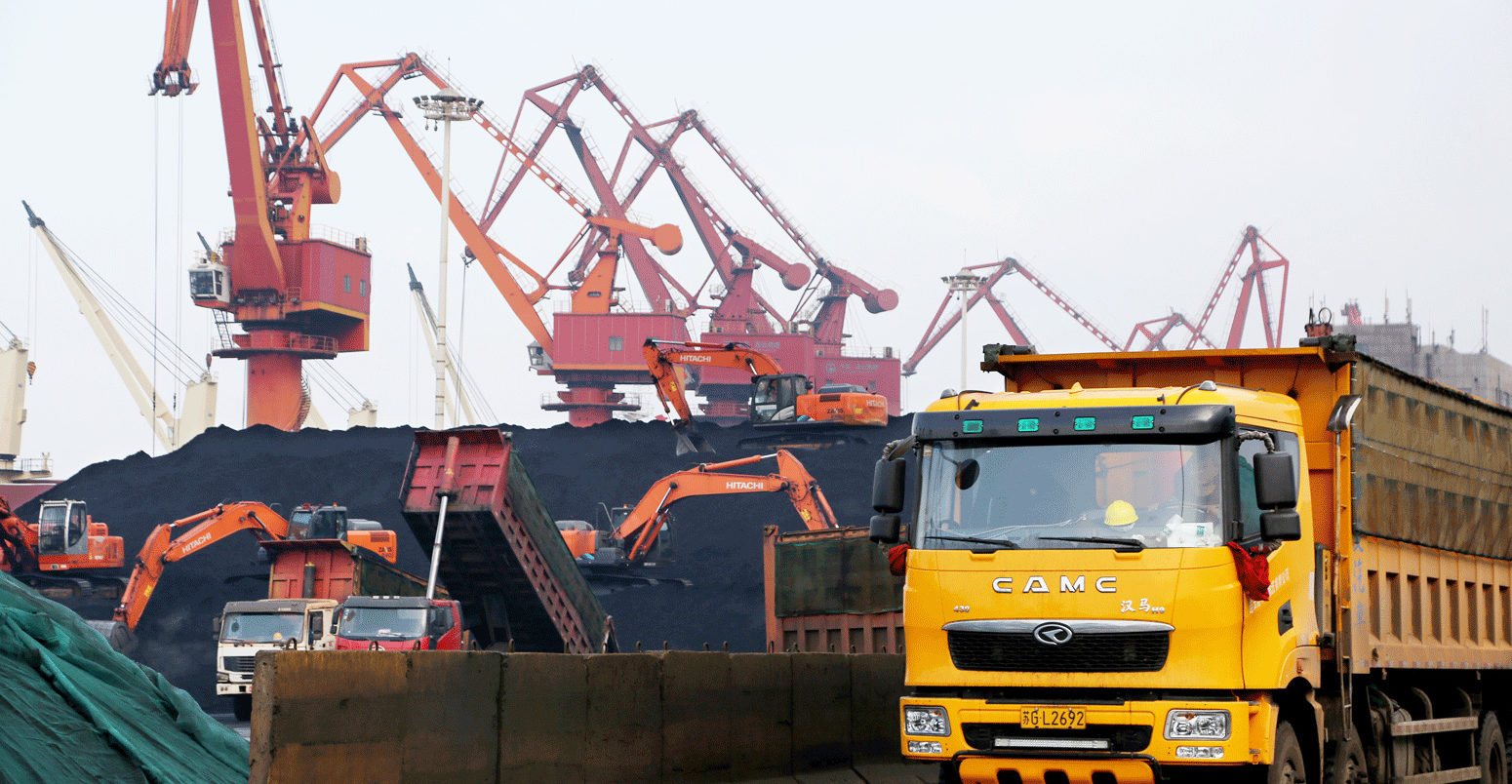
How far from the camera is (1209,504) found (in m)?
10.6

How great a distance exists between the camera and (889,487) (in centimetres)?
1151

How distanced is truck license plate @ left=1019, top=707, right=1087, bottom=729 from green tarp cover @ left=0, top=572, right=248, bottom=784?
19.2 ft

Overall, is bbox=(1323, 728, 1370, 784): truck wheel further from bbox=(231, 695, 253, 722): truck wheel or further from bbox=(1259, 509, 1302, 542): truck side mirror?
bbox=(231, 695, 253, 722): truck wheel

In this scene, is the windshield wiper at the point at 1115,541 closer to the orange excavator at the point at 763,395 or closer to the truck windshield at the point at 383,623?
the truck windshield at the point at 383,623

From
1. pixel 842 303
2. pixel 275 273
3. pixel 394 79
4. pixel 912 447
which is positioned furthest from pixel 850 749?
pixel 842 303

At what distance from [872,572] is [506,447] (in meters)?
7.12

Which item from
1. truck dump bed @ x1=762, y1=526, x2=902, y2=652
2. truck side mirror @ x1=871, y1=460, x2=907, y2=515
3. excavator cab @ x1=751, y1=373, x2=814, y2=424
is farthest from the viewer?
excavator cab @ x1=751, y1=373, x2=814, y2=424

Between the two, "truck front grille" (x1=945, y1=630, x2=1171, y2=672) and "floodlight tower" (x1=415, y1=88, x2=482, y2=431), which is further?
"floodlight tower" (x1=415, y1=88, x2=482, y2=431)

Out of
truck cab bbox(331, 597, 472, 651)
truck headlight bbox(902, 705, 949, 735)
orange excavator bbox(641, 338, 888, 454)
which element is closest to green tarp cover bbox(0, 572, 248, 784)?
truck headlight bbox(902, 705, 949, 735)

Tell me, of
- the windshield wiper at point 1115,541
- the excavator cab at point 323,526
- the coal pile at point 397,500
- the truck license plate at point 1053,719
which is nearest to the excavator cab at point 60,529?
the coal pile at point 397,500

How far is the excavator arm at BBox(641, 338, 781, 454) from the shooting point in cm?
5578

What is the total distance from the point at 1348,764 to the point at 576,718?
19.5 feet

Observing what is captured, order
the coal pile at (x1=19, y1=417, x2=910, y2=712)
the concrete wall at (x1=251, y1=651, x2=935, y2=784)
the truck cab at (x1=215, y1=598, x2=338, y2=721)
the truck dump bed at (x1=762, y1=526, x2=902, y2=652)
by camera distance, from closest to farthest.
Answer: the concrete wall at (x1=251, y1=651, x2=935, y2=784)
the truck dump bed at (x1=762, y1=526, x2=902, y2=652)
the truck cab at (x1=215, y1=598, x2=338, y2=721)
the coal pile at (x1=19, y1=417, x2=910, y2=712)

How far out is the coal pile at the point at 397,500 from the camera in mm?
46781
